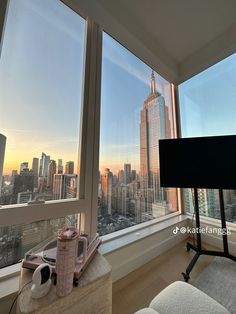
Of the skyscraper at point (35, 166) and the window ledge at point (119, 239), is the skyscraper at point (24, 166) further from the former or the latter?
the window ledge at point (119, 239)

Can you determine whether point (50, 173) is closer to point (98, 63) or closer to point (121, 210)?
point (121, 210)

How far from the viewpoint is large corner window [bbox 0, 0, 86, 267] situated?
114 centimetres

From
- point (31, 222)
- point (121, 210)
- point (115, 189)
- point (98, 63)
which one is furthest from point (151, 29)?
point (31, 222)

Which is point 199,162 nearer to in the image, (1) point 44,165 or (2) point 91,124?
(2) point 91,124

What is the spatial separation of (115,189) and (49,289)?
1140mm

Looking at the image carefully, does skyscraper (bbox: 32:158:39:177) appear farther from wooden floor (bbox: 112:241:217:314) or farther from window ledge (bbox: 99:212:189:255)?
wooden floor (bbox: 112:241:217:314)

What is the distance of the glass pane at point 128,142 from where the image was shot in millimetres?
1730

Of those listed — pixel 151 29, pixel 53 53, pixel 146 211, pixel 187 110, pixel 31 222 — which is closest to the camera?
pixel 31 222

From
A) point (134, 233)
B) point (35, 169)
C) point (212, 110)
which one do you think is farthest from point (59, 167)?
point (212, 110)

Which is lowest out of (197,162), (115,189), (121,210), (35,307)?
(35,307)

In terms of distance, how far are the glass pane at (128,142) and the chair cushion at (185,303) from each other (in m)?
Result: 0.92

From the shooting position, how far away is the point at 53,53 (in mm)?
1457

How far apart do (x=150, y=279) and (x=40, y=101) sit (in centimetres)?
195

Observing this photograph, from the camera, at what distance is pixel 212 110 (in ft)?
7.45
